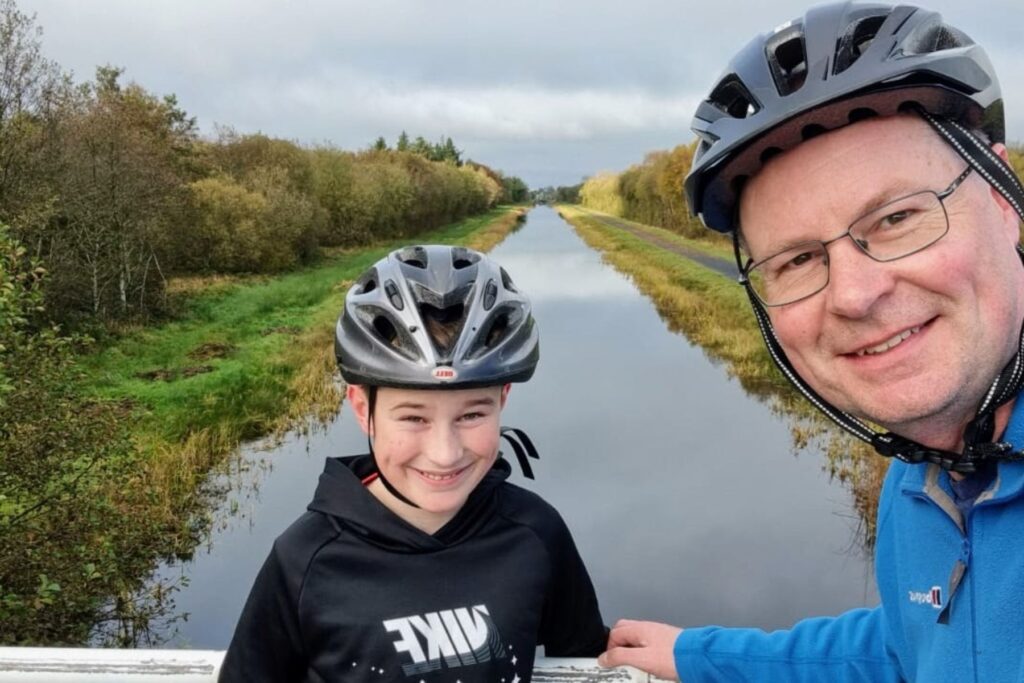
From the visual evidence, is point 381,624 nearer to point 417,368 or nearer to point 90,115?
point 417,368

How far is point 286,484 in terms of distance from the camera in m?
10.2

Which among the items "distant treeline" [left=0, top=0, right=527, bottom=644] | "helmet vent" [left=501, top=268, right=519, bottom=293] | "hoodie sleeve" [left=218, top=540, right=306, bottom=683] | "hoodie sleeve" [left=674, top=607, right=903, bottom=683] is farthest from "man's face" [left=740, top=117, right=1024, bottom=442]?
"distant treeline" [left=0, top=0, right=527, bottom=644]

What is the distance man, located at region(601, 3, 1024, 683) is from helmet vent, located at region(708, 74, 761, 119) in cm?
2

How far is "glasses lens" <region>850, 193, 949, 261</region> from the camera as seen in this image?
1.39 meters

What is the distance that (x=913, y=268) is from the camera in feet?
4.55

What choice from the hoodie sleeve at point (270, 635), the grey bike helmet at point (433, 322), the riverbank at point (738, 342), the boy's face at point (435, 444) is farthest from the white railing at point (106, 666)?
the riverbank at point (738, 342)

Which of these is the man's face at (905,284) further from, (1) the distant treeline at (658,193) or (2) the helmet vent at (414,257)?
(1) the distant treeline at (658,193)

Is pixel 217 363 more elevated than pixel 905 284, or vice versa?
pixel 905 284

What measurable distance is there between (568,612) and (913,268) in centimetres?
127

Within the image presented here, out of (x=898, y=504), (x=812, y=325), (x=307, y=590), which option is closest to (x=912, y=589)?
(x=898, y=504)

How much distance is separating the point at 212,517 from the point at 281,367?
6149 millimetres

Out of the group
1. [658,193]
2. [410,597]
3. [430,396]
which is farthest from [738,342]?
[658,193]

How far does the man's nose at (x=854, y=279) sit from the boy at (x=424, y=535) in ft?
3.04

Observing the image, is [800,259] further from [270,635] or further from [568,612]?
[270,635]
